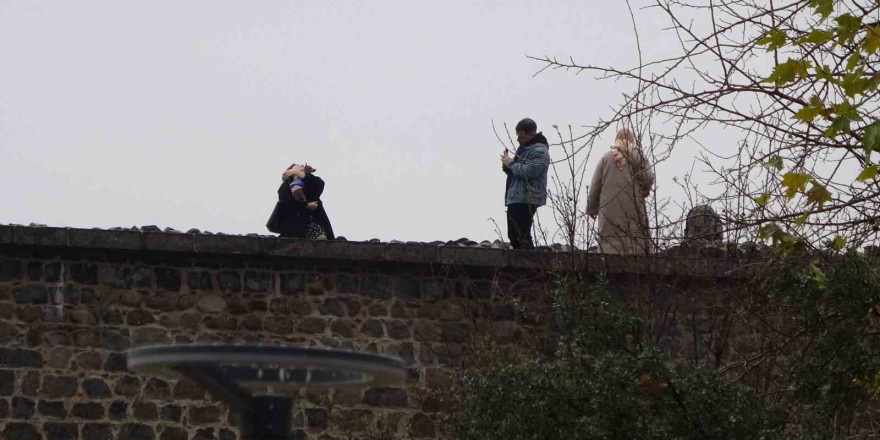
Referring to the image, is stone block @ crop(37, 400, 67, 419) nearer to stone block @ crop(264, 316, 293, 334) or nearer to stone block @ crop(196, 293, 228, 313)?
stone block @ crop(196, 293, 228, 313)

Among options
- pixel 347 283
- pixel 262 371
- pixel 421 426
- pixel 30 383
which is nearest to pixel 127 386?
pixel 30 383

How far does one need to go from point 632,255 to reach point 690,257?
0.43 meters

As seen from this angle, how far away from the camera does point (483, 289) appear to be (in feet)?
40.3

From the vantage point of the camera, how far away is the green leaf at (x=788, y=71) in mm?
7023

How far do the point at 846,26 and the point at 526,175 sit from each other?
498 centimetres

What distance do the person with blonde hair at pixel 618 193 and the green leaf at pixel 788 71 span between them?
452cm

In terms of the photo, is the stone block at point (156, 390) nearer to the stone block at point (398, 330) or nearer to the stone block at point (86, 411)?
the stone block at point (86, 411)

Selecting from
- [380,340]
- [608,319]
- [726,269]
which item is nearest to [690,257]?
[726,269]

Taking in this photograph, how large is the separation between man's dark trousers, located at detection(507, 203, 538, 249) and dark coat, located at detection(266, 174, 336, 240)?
57.9 inches

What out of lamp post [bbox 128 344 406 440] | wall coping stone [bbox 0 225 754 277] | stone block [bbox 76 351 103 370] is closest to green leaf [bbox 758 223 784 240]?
lamp post [bbox 128 344 406 440]

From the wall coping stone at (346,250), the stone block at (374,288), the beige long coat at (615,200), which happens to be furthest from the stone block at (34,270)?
the beige long coat at (615,200)

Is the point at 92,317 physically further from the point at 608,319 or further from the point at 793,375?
the point at 793,375

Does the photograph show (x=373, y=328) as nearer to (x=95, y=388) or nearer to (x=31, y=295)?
(x=95, y=388)

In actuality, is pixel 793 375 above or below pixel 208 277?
below
